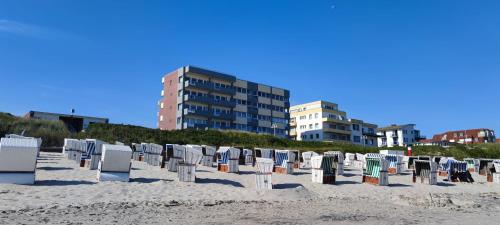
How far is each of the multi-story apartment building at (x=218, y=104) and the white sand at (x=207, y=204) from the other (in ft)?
163

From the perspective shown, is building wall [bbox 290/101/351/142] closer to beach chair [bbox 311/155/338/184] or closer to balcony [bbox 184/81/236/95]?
balcony [bbox 184/81/236/95]

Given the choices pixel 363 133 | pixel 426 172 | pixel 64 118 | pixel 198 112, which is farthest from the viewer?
pixel 363 133

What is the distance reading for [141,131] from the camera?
152 feet

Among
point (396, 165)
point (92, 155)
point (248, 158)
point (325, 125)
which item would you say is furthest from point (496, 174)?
point (325, 125)

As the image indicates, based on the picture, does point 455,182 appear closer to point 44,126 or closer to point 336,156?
point 336,156

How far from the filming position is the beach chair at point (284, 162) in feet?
75.4

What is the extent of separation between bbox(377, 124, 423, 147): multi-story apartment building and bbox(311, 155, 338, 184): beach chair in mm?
92683

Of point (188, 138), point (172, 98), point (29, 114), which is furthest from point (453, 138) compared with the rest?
point (29, 114)

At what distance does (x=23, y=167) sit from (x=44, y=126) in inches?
1237

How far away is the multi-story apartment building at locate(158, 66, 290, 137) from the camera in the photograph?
6750 cm

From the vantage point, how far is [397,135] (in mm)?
110250

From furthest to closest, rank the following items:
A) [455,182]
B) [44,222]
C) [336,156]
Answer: [455,182], [336,156], [44,222]

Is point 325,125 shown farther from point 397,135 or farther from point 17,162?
point 17,162

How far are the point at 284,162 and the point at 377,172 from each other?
524cm
